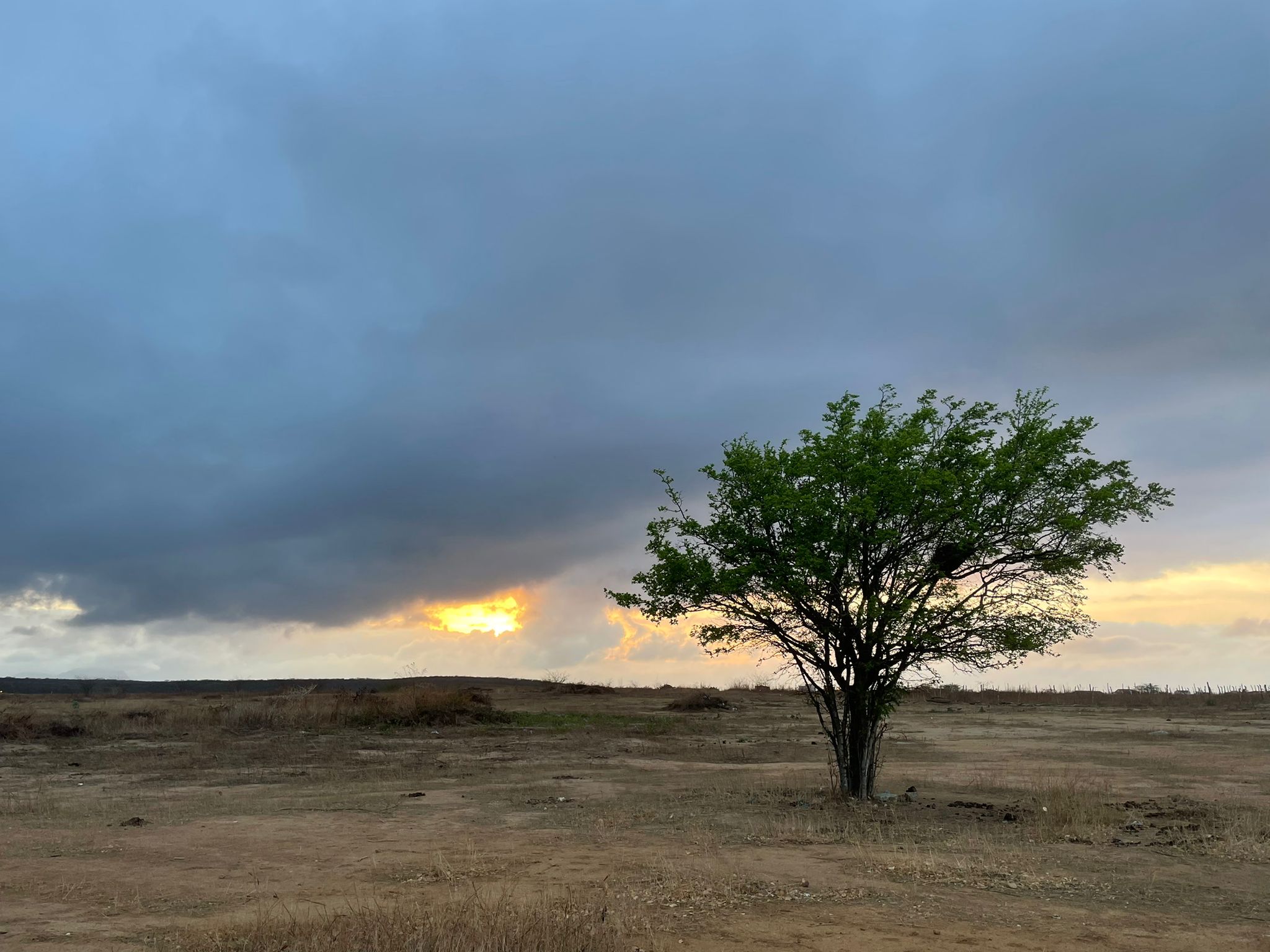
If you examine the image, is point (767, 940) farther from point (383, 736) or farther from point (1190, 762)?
point (383, 736)

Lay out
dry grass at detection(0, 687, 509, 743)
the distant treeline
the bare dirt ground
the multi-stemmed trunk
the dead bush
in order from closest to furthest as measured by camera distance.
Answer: the bare dirt ground
the multi-stemmed trunk
dry grass at detection(0, 687, 509, 743)
the dead bush
the distant treeline

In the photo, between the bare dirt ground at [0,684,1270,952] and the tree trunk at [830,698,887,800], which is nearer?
the bare dirt ground at [0,684,1270,952]

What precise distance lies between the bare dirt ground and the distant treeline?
63174mm

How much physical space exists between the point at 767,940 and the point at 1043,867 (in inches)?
233

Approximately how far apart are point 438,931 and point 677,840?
798 cm

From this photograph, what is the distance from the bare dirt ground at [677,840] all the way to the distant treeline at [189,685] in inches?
2487

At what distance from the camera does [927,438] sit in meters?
19.5

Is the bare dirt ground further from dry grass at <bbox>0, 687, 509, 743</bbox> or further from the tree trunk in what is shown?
dry grass at <bbox>0, 687, 509, 743</bbox>

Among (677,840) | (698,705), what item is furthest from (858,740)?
(698,705)

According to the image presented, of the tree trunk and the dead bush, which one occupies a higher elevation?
the tree trunk

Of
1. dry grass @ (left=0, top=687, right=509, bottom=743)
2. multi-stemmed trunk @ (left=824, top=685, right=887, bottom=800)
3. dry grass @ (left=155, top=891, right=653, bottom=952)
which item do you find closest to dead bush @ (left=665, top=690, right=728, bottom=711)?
dry grass @ (left=0, top=687, right=509, bottom=743)

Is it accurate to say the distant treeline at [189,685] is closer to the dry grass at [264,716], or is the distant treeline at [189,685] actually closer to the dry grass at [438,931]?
the dry grass at [264,716]

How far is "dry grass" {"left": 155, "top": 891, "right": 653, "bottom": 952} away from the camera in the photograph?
806 centimetres

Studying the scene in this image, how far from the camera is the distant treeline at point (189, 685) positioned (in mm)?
92894
